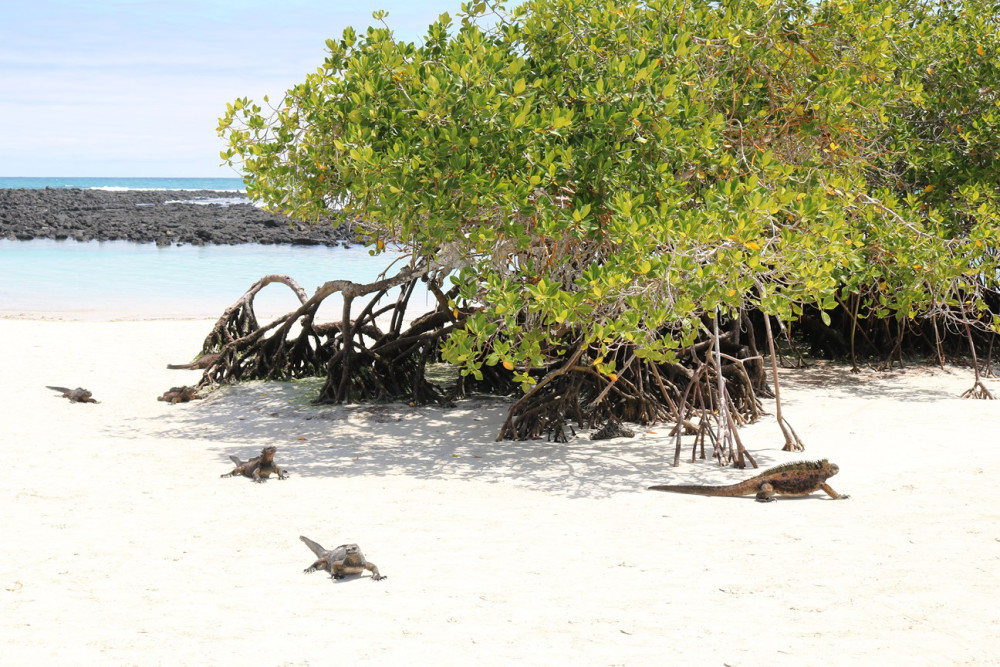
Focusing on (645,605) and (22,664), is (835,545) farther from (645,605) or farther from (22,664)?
(22,664)

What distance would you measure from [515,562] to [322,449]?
2.86m

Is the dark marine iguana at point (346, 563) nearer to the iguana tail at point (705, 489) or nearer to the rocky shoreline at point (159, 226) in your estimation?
the iguana tail at point (705, 489)

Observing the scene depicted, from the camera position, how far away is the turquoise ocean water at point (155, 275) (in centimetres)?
1820

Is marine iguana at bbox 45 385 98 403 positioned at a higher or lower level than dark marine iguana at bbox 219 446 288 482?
higher

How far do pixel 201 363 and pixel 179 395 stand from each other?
997mm

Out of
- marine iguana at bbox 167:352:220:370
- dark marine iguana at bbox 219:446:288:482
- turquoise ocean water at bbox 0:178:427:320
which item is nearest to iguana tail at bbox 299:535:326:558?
dark marine iguana at bbox 219:446:288:482

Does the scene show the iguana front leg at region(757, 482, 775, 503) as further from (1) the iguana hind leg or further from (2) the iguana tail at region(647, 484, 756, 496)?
(1) the iguana hind leg

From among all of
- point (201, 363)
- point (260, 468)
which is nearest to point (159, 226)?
point (201, 363)

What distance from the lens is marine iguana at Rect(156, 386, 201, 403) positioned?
8852 mm

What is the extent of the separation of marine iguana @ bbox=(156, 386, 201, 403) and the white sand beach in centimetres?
53

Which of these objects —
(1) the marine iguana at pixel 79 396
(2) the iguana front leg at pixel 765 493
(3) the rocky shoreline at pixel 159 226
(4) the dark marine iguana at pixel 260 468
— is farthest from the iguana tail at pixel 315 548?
(3) the rocky shoreline at pixel 159 226

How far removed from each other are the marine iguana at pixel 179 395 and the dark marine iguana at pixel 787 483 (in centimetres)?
532

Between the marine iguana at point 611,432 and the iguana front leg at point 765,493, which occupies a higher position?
the marine iguana at point 611,432

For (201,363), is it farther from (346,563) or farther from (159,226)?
(159,226)
